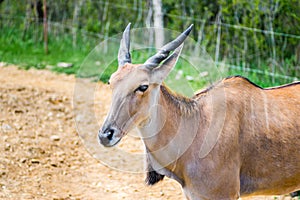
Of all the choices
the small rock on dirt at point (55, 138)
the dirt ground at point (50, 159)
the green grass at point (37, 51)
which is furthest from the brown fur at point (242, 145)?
the green grass at point (37, 51)

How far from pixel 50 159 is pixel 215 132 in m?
3.09

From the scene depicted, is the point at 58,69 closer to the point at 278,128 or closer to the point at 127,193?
the point at 127,193

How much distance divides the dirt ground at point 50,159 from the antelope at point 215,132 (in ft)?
5.70

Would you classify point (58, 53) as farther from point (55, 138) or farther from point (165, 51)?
point (165, 51)

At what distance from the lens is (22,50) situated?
1268 cm

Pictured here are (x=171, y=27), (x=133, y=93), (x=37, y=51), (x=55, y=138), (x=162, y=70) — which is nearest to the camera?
(x=133, y=93)

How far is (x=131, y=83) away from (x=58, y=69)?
7190mm

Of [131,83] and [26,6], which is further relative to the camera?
[26,6]

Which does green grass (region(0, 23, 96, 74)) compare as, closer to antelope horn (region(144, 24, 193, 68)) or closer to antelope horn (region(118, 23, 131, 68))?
antelope horn (region(118, 23, 131, 68))

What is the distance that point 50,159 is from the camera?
7.23 m

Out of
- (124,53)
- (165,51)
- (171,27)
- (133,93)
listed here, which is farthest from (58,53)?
(133,93)

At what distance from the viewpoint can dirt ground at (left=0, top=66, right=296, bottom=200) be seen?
6.42 meters

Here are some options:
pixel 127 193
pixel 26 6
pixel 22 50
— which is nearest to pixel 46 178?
pixel 127 193

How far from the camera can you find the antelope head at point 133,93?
4.32 m
